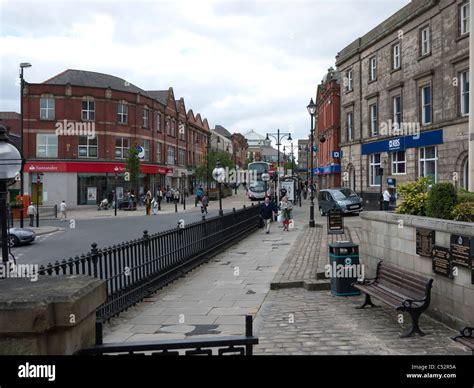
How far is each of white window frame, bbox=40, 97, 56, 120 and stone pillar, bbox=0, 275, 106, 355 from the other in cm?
4720

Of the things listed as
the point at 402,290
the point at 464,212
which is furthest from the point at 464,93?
the point at 402,290

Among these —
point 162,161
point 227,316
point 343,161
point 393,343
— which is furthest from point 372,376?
point 162,161

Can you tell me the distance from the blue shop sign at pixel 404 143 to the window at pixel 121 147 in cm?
2674

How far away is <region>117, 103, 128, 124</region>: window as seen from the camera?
164 ft

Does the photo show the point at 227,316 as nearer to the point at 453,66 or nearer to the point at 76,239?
the point at 76,239

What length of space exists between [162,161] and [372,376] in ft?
190

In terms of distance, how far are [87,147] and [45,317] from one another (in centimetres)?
4718

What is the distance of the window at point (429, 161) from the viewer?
1027 inches

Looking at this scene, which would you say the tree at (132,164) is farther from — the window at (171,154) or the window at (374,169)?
the window at (374,169)

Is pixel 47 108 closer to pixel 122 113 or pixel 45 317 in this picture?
pixel 122 113

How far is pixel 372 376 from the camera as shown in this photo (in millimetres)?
2596

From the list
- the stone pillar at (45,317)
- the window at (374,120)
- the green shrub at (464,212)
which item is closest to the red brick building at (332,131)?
the window at (374,120)

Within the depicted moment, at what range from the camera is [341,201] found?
2764cm

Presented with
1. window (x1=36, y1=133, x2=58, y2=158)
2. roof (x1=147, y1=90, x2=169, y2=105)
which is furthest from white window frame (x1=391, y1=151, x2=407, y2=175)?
roof (x1=147, y1=90, x2=169, y2=105)
